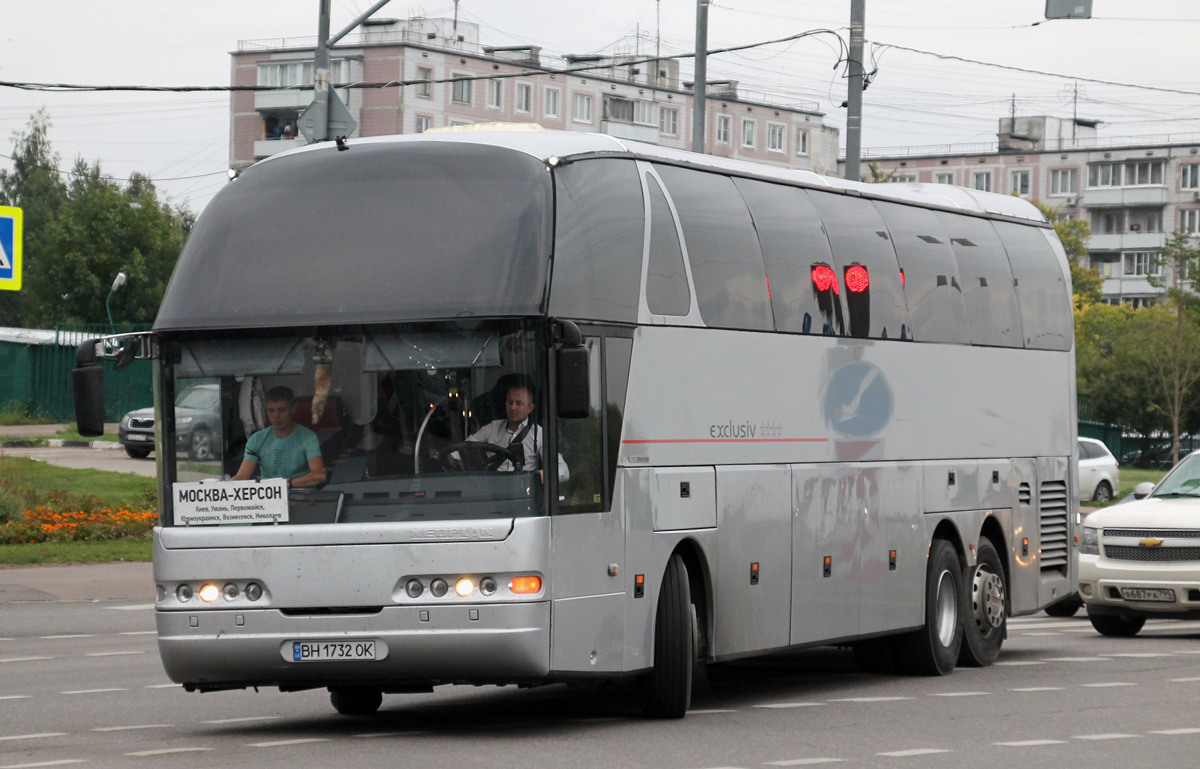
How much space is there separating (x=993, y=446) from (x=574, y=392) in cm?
674

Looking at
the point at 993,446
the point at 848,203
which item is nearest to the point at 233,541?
the point at 848,203

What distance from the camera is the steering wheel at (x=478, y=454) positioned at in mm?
10211

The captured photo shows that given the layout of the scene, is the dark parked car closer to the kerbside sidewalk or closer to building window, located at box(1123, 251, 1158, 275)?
the kerbside sidewalk

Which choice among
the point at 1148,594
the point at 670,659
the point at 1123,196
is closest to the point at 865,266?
the point at 670,659

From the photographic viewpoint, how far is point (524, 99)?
104750 mm

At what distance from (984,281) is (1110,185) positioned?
108 metres

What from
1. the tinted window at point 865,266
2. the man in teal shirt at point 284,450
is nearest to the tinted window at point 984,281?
the tinted window at point 865,266

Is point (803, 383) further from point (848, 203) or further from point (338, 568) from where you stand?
point (338, 568)

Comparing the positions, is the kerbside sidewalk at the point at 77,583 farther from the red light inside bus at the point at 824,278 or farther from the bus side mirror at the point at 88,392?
the bus side mirror at the point at 88,392

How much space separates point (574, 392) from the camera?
10094mm

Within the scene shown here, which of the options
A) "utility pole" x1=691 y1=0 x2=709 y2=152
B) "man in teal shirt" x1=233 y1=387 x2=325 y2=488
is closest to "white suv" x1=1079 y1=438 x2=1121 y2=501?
"utility pole" x1=691 y1=0 x2=709 y2=152

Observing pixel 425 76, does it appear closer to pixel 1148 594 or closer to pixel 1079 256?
pixel 1079 256

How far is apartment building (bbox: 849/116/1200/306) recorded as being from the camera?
118m

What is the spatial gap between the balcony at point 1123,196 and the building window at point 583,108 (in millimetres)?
32895
